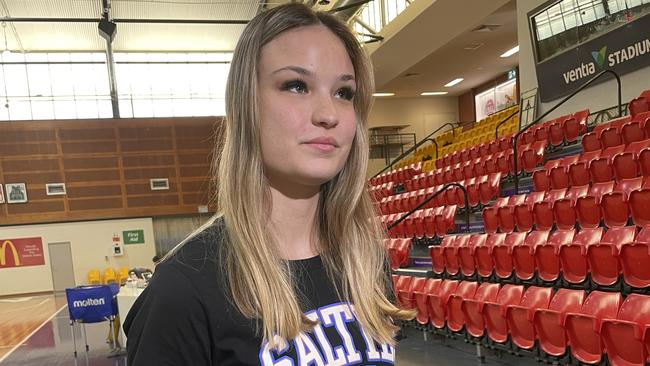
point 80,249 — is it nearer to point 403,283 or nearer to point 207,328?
point 403,283

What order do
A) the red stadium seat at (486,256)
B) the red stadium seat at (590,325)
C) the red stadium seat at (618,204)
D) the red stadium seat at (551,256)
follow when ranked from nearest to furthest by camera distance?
the red stadium seat at (590,325)
the red stadium seat at (551,256)
the red stadium seat at (618,204)
the red stadium seat at (486,256)

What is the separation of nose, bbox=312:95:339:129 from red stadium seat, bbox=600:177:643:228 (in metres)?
4.15

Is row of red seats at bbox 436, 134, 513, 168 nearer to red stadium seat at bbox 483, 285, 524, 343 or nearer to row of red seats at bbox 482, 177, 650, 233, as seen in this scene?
row of red seats at bbox 482, 177, 650, 233

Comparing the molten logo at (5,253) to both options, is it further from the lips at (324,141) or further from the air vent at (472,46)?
the lips at (324,141)

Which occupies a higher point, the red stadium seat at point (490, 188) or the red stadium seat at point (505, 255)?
the red stadium seat at point (490, 188)

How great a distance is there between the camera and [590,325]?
2982mm

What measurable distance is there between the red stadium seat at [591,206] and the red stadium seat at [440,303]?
1410mm

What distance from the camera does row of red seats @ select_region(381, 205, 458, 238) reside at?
259 inches

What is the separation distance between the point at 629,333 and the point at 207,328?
2.87m

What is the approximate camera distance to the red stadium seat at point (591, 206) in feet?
14.5

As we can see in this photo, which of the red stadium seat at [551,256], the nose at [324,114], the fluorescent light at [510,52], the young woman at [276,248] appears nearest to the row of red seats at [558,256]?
the red stadium seat at [551,256]

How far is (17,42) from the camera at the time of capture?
1542 cm

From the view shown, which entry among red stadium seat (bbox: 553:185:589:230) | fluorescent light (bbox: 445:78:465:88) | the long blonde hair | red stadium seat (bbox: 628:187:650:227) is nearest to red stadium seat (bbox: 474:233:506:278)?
red stadium seat (bbox: 553:185:589:230)

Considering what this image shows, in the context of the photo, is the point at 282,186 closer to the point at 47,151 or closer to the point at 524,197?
the point at 524,197
